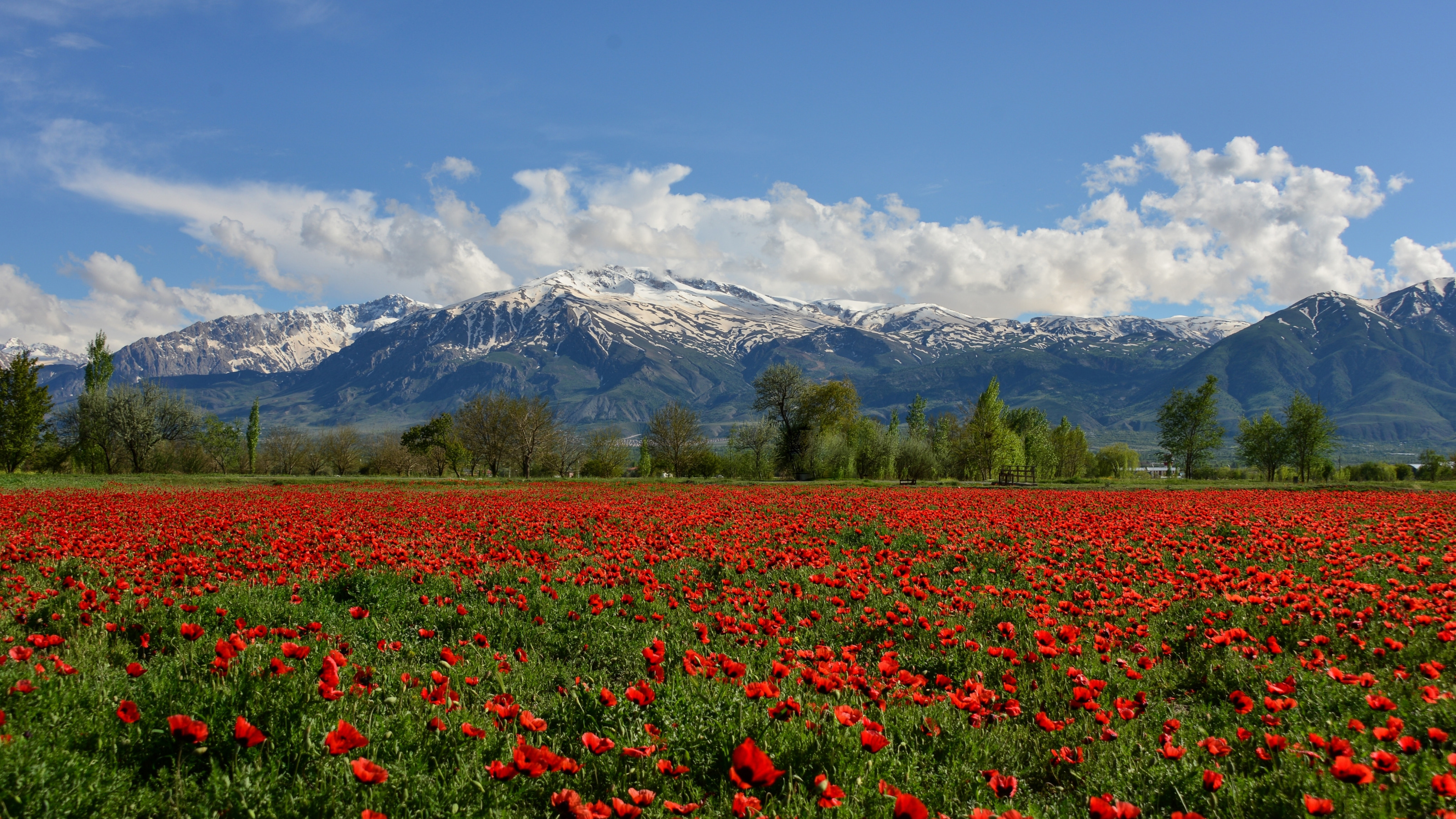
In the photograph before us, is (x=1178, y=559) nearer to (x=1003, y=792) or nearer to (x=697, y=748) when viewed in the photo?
(x=1003, y=792)

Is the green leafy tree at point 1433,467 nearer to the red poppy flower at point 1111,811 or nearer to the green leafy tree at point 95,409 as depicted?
the red poppy flower at point 1111,811

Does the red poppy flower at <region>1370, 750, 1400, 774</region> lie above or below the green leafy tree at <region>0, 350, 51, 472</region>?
below

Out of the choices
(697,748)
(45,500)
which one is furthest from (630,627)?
(45,500)

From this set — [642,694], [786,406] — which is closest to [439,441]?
[786,406]

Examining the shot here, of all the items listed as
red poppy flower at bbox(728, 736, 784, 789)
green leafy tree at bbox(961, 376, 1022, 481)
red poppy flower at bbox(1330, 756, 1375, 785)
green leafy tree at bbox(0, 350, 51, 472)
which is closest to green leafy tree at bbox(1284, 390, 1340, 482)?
green leafy tree at bbox(961, 376, 1022, 481)

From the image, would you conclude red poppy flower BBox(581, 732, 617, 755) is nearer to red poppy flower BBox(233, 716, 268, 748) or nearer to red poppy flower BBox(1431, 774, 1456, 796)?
red poppy flower BBox(233, 716, 268, 748)

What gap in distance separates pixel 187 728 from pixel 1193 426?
300 feet

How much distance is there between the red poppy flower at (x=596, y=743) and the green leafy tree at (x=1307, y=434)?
8702cm

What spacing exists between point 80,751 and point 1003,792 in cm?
526

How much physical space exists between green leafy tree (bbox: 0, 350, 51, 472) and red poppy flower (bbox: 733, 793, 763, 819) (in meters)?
80.4

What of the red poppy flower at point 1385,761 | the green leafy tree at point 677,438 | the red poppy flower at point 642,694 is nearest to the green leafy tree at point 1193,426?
the green leafy tree at point 677,438

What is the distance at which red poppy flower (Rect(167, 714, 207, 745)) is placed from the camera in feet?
11.3

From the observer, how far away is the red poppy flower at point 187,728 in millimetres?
3453

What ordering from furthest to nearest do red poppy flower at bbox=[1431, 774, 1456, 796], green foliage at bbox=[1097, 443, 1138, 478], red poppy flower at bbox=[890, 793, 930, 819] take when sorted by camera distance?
green foliage at bbox=[1097, 443, 1138, 478], red poppy flower at bbox=[1431, 774, 1456, 796], red poppy flower at bbox=[890, 793, 930, 819]
